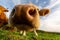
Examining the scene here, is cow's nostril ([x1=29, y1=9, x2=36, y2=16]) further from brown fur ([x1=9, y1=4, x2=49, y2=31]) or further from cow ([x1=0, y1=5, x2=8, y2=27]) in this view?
cow ([x1=0, y1=5, x2=8, y2=27])

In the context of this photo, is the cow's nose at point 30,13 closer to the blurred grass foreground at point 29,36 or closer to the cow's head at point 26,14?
the cow's head at point 26,14

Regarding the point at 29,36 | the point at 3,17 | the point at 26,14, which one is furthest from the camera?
the point at 3,17

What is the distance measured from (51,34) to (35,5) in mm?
253

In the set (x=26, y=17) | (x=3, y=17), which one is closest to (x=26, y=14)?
(x=26, y=17)

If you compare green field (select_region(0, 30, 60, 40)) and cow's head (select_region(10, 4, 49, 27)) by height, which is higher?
cow's head (select_region(10, 4, 49, 27))

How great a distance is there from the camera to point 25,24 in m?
1.47

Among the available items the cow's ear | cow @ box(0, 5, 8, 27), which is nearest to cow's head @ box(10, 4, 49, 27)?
the cow's ear

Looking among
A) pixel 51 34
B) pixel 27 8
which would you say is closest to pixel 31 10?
pixel 27 8

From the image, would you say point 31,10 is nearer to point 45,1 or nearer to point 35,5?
point 35,5

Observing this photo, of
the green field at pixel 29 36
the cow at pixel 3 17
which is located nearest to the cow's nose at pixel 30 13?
the green field at pixel 29 36

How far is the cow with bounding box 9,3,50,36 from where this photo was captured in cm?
145

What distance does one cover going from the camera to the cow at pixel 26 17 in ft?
4.75

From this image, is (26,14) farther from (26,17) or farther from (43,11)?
(43,11)

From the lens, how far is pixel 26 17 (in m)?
1.45
